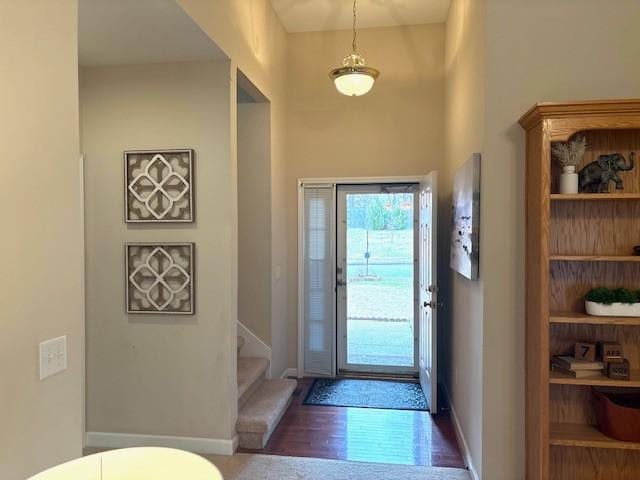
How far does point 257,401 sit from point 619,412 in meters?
2.39

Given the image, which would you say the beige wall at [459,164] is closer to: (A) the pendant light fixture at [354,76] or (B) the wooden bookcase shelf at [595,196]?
(B) the wooden bookcase shelf at [595,196]

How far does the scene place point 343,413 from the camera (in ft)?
11.9

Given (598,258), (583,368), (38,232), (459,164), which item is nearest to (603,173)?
(598,258)

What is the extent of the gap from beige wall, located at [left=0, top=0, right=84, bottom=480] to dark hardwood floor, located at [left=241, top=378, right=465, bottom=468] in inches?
74.3

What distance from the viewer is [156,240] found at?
9.71 ft

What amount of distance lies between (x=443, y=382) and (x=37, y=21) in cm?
419

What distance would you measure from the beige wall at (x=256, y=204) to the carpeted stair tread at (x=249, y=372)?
0.27 meters

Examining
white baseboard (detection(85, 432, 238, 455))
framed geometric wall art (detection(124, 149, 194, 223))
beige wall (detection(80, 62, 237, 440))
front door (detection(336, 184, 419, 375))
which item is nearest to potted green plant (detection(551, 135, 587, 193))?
beige wall (detection(80, 62, 237, 440))

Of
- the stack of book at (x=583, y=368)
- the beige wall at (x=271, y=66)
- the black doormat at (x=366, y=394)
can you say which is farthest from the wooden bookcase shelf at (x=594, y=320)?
the beige wall at (x=271, y=66)

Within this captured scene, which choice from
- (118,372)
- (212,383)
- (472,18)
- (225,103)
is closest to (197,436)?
(212,383)

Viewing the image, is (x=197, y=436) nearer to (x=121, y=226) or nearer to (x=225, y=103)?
(x=121, y=226)

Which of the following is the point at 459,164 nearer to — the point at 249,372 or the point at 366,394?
the point at 366,394

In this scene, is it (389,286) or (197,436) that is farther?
(389,286)

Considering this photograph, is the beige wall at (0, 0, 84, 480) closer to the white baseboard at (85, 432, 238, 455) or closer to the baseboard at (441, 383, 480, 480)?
the white baseboard at (85, 432, 238, 455)
